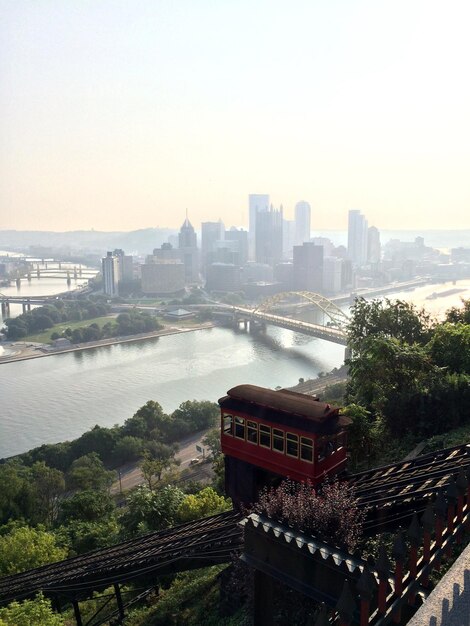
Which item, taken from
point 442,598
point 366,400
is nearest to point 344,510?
point 442,598

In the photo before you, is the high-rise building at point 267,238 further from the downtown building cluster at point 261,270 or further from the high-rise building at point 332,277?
the high-rise building at point 332,277

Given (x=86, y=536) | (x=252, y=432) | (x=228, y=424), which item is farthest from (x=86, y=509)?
(x=252, y=432)

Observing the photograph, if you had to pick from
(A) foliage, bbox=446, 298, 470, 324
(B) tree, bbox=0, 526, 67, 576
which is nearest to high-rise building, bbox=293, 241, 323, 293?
(A) foliage, bbox=446, 298, 470, 324

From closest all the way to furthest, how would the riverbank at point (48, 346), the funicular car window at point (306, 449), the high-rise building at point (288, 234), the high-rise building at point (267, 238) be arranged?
the funicular car window at point (306, 449) < the riverbank at point (48, 346) < the high-rise building at point (267, 238) < the high-rise building at point (288, 234)

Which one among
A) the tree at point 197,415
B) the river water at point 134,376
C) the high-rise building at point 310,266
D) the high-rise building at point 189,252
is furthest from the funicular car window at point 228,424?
the high-rise building at point 189,252

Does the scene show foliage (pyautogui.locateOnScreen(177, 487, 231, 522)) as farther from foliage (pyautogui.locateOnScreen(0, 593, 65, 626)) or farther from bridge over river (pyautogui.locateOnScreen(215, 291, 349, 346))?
bridge over river (pyautogui.locateOnScreen(215, 291, 349, 346))

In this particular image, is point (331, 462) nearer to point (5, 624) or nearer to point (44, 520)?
point (5, 624)

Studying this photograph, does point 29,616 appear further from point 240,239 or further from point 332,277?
point 240,239
